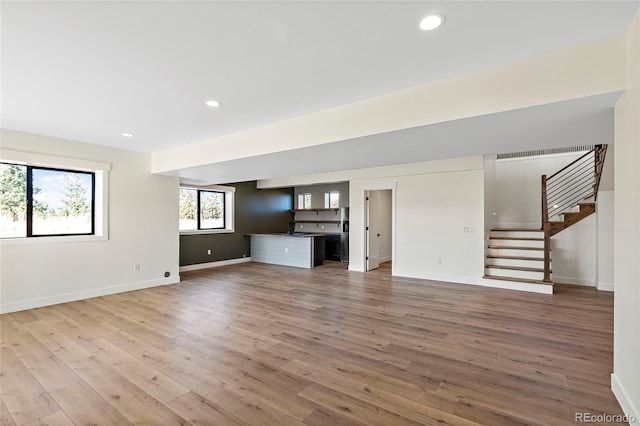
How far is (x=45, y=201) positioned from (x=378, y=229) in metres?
6.94

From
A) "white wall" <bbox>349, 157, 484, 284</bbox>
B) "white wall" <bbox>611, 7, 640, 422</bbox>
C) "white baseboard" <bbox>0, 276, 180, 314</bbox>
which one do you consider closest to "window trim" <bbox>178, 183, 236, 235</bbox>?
"white baseboard" <bbox>0, 276, 180, 314</bbox>

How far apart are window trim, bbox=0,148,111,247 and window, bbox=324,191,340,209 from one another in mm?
6182

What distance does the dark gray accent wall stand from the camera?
25.1ft

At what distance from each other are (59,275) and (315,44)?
520 cm

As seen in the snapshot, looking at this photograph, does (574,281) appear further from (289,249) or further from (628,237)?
(289,249)

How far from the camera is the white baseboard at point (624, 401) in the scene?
5.83ft

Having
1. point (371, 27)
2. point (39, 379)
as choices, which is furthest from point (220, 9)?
point (39, 379)

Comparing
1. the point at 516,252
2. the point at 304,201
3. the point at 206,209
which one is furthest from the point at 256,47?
the point at 304,201

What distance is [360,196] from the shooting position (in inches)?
290

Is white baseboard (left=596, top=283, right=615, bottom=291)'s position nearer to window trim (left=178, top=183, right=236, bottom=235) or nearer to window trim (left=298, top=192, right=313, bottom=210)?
window trim (left=298, top=192, right=313, bottom=210)

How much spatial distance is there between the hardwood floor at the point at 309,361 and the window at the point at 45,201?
1.23 m

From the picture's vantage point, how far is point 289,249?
8.28 m

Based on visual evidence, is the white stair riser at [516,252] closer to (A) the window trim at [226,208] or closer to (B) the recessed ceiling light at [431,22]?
(B) the recessed ceiling light at [431,22]

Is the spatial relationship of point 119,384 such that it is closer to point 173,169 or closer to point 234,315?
point 234,315
